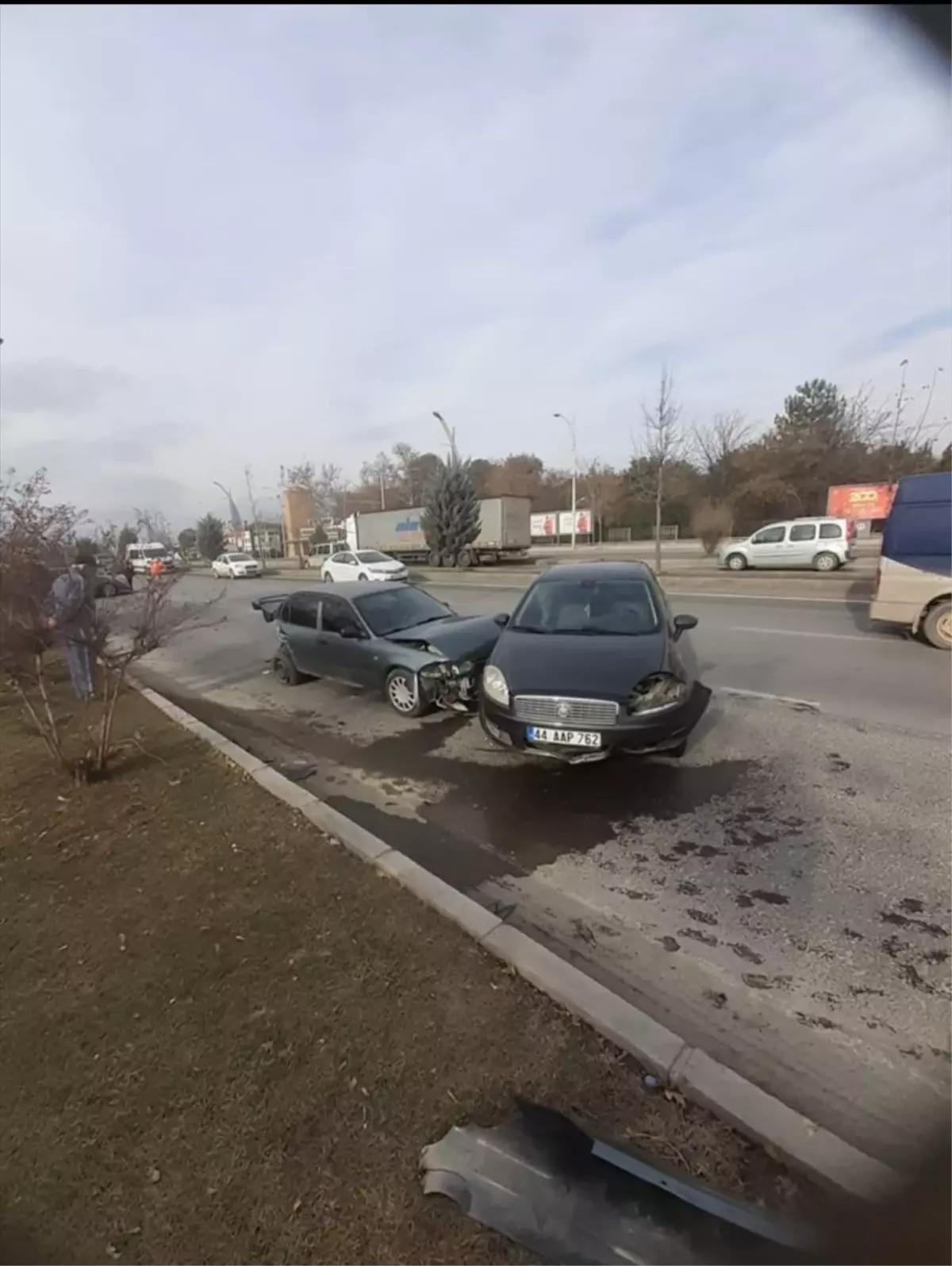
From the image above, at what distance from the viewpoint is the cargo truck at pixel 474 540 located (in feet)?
101

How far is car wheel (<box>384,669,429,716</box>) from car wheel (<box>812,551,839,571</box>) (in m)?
19.8

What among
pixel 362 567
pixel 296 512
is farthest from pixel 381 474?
pixel 362 567

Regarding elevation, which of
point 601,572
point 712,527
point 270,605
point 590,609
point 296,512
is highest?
point 296,512

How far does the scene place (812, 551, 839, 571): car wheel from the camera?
2106 centimetres

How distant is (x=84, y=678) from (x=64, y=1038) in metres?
5.29

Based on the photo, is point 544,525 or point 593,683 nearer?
point 593,683

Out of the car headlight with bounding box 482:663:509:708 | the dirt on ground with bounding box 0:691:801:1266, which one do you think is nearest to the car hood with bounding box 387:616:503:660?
the car headlight with bounding box 482:663:509:708

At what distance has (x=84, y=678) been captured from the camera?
6.66 meters

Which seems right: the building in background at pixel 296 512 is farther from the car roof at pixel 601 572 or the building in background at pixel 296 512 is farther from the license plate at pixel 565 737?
the license plate at pixel 565 737

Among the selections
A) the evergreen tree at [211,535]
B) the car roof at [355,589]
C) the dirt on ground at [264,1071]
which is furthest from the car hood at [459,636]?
the evergreen tree at [211,535]

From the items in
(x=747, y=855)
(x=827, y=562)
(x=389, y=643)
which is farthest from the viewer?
(x=827, y=562)

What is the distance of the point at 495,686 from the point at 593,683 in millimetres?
856

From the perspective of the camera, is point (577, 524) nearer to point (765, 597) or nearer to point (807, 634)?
point (765, 597)

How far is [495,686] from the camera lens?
5016 millimetres
